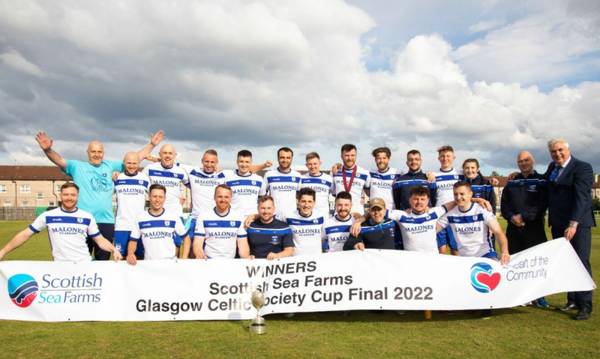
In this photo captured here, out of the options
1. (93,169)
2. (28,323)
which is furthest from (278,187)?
(28,323)

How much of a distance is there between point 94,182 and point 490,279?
652 centimetres

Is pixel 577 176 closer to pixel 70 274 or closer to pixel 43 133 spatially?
pixel 70 274

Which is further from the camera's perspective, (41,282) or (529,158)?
(529,158)

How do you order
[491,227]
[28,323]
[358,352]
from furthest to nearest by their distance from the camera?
[491,227]
[28,323]
[358,352]

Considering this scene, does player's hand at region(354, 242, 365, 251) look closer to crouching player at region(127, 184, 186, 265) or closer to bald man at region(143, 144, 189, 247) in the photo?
crouching player at region(127, 184, 186, 265)

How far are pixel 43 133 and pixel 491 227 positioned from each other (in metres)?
7.58

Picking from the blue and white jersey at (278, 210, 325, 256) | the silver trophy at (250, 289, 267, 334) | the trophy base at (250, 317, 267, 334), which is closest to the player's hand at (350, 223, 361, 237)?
the blue and white jersey at (278, 210, 325, 256)

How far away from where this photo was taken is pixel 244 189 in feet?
25.7

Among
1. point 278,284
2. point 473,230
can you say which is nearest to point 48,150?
point 278,284

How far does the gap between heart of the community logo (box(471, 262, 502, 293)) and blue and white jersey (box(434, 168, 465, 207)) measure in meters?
1.87

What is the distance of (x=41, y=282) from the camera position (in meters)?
6.17

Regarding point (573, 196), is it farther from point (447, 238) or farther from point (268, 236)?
point (268, 236)

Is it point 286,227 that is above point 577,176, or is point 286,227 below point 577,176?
below

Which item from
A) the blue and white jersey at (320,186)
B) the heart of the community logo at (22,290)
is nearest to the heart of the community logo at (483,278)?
the blue and white jersey at (320,186)
